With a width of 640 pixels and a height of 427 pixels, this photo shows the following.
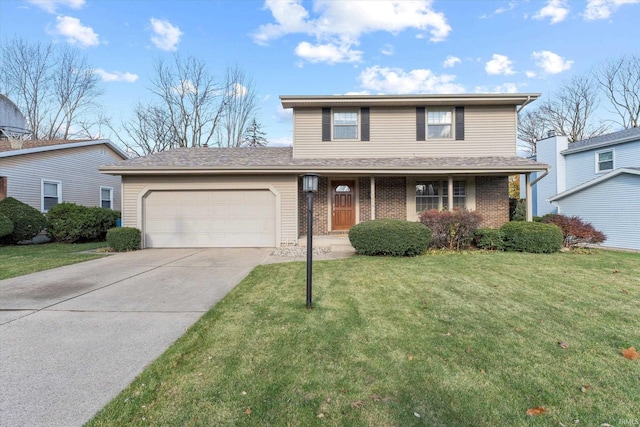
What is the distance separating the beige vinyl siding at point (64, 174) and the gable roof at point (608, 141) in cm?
2538

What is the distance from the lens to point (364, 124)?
11.8m

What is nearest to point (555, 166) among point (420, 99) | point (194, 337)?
point (420, 99)

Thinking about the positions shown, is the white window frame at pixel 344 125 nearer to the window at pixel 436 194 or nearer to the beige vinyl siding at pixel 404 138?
the beige vinyl siding at pixel 404 138

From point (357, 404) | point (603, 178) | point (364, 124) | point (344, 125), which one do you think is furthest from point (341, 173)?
point (603, 178)

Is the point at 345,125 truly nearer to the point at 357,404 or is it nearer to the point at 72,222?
the point at 357,404

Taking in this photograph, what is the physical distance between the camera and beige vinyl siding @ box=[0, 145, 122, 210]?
1234 cm

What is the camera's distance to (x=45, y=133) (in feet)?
80.9

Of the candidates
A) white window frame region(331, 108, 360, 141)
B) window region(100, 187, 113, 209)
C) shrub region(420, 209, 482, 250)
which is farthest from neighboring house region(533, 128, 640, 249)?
window region(100, 187, 113, 209)

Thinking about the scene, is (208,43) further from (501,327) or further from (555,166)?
(555,166)

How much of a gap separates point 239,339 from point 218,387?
2.77 ft

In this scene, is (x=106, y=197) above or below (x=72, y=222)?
above

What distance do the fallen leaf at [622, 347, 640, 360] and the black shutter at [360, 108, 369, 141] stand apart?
9855 millimetres

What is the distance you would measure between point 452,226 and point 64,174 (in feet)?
55.3

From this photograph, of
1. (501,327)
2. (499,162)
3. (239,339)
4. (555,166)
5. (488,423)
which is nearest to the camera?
(488,423)
